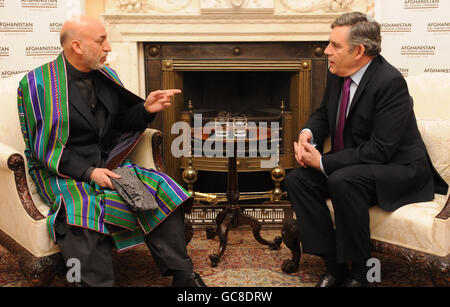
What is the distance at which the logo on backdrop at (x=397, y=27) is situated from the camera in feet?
11.1

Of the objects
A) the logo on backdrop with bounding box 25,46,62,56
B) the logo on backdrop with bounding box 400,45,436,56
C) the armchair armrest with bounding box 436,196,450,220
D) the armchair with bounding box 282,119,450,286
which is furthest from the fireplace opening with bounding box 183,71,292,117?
the armchair armrest with bounding box 436,196,450,220

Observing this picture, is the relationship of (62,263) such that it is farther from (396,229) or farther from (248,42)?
(248,42)

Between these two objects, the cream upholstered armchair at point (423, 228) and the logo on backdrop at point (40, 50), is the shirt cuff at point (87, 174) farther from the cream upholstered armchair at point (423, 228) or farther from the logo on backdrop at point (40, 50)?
the logo on backdrop at point (40, 50)

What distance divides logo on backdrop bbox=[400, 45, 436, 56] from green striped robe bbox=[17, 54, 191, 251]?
6.92 ft

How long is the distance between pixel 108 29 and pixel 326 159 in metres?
2.09

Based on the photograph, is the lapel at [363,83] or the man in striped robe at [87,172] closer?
the man in striped robe at [87,172]

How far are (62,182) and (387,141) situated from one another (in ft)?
4.89

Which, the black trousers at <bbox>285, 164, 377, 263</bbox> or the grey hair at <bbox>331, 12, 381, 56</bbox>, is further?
the grey hair at <bbox>331, 12, 381, 56</bbox>

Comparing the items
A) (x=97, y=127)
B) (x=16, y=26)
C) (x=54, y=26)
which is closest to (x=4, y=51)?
(x=16, y=26)

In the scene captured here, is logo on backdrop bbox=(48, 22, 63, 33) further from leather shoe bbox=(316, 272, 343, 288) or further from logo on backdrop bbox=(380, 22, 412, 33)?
leather shoe bbox=(316, 272, 343, 288)

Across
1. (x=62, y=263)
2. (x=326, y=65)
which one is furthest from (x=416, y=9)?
(x=62, y=263)

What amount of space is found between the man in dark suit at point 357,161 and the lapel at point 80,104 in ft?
3.31

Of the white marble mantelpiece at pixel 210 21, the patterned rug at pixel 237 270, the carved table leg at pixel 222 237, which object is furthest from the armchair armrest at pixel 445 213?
the white marble mantelpiece at pixel 210 21

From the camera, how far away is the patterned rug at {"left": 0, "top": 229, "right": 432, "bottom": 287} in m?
2.43
